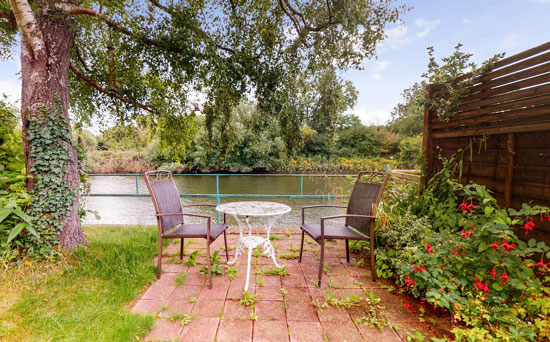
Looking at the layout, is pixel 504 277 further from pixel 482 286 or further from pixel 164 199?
pixel 164 199

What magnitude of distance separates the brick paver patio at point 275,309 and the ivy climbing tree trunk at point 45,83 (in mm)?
1319

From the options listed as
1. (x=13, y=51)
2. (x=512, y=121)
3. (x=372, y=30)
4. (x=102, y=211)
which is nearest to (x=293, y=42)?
(x=372, y=30)

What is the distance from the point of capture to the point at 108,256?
2355mm

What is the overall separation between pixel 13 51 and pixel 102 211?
5444 millimetres

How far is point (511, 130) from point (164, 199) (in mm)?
2921

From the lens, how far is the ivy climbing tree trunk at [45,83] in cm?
222

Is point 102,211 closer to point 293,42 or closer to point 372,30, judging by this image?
point 293,42

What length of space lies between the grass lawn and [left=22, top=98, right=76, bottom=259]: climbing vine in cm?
23

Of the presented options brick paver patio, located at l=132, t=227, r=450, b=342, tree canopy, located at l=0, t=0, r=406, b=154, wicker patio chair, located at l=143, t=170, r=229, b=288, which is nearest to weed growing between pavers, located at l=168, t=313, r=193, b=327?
brick paver patio, located at l=132, t=227, r=450, b=342

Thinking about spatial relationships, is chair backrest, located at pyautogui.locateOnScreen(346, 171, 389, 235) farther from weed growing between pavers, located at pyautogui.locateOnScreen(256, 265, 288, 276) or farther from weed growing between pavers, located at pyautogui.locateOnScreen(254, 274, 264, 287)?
weed growing between pavers, located at pyautogui.locateOnScreen(254, 274, 264, 287)

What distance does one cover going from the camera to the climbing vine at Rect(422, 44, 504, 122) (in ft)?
7.06

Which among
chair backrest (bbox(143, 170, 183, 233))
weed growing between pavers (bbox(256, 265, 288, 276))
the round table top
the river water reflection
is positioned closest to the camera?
the round table top

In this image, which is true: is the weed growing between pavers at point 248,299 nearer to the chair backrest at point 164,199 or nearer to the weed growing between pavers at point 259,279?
the weed growing between pavers at point 259,279

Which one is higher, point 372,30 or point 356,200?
point 372,30
